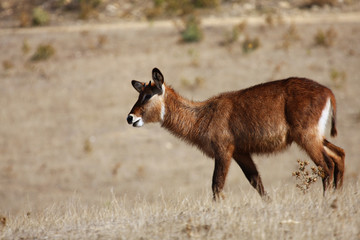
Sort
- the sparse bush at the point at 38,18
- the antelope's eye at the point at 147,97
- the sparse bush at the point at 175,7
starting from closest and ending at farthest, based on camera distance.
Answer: the antelope's eye at the point at 147,97 < the sparse bush at the point at 38,18 < the sparse bush at the point at 175,7

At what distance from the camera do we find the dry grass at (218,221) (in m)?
6.01

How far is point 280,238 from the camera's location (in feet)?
19.2

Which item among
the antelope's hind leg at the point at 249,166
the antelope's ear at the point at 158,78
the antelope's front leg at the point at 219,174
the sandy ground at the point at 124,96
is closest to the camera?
the antelope's front leg at the point at 219,174

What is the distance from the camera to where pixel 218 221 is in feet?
21.1

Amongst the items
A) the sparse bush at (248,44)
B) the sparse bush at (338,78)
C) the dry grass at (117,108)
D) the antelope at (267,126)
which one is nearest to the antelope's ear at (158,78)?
the antelope at (267,126)

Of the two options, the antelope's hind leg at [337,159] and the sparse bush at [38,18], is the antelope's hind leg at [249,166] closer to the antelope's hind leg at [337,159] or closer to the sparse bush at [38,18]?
the antelope's hind leg at [337,159]

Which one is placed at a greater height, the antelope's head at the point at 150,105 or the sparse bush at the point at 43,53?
the antelope's head at the point at 150,105

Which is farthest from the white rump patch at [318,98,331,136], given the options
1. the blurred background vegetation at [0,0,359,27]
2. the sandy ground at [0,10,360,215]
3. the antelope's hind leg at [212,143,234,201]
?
the blurred background vegetation at [0,0,359,27]

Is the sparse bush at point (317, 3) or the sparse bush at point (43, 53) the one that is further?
the sparse bush at point (317, 3)

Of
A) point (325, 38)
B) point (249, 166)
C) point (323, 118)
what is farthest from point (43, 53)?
point (323, 118)

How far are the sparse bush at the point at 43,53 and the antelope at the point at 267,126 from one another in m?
19.1

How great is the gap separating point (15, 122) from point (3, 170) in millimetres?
3275

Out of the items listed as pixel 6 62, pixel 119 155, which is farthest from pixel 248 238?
pixel 6 62

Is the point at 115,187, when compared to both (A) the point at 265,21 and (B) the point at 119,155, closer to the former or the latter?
(B) the point at 119,155
